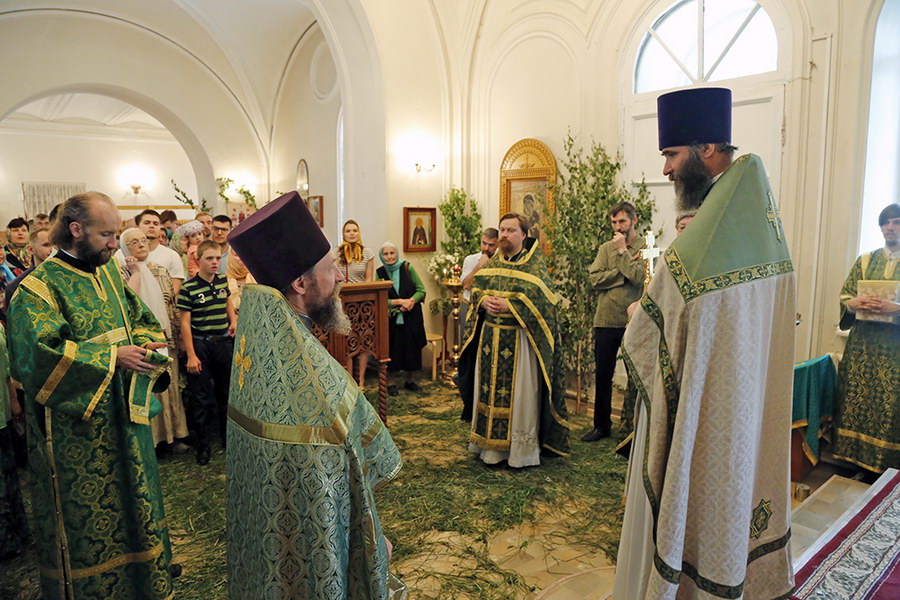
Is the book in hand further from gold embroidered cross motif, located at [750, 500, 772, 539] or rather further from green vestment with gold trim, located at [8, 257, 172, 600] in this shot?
green vestment with gold trim, located at [8, 257, 172, 600]

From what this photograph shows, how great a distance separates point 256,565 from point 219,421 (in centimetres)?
407

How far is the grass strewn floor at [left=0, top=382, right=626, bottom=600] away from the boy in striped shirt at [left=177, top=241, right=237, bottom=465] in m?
0.40

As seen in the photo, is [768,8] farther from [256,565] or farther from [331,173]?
[331,173]

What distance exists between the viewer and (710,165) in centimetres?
232

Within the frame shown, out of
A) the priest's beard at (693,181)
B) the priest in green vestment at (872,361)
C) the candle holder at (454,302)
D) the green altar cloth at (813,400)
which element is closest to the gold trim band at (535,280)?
the green altar cloth at (813,400)

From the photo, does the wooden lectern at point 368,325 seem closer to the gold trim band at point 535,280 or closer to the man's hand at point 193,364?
the man's hand at point 193,364

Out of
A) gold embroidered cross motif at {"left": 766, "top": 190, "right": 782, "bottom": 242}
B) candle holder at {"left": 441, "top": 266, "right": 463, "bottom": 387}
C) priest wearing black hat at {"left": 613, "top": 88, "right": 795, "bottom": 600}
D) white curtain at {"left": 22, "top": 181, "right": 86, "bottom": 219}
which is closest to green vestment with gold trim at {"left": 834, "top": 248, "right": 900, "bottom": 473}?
priest wearing black hat at {"left": 613, "top": 88, "right": 795, "bottom": 600}

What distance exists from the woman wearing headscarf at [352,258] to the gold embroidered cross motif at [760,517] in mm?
5308

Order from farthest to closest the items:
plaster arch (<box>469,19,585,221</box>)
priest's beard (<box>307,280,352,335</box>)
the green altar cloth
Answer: plaster arch (<box>469,19,585,221</box>) < the green altar cloth < priest's beard (<box>307,280,352,335</box>)

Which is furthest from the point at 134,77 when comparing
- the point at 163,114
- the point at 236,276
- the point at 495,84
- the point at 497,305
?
the point at 497,305

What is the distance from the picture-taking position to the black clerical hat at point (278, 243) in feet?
6.01

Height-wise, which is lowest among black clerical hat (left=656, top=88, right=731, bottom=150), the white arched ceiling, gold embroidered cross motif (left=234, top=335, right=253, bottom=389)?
gold embroidered cross motif (left=234, top=335, right=253, bottom=389)

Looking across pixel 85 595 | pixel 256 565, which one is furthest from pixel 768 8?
pixel 85 595

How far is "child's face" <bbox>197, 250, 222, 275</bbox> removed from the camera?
491 cm
